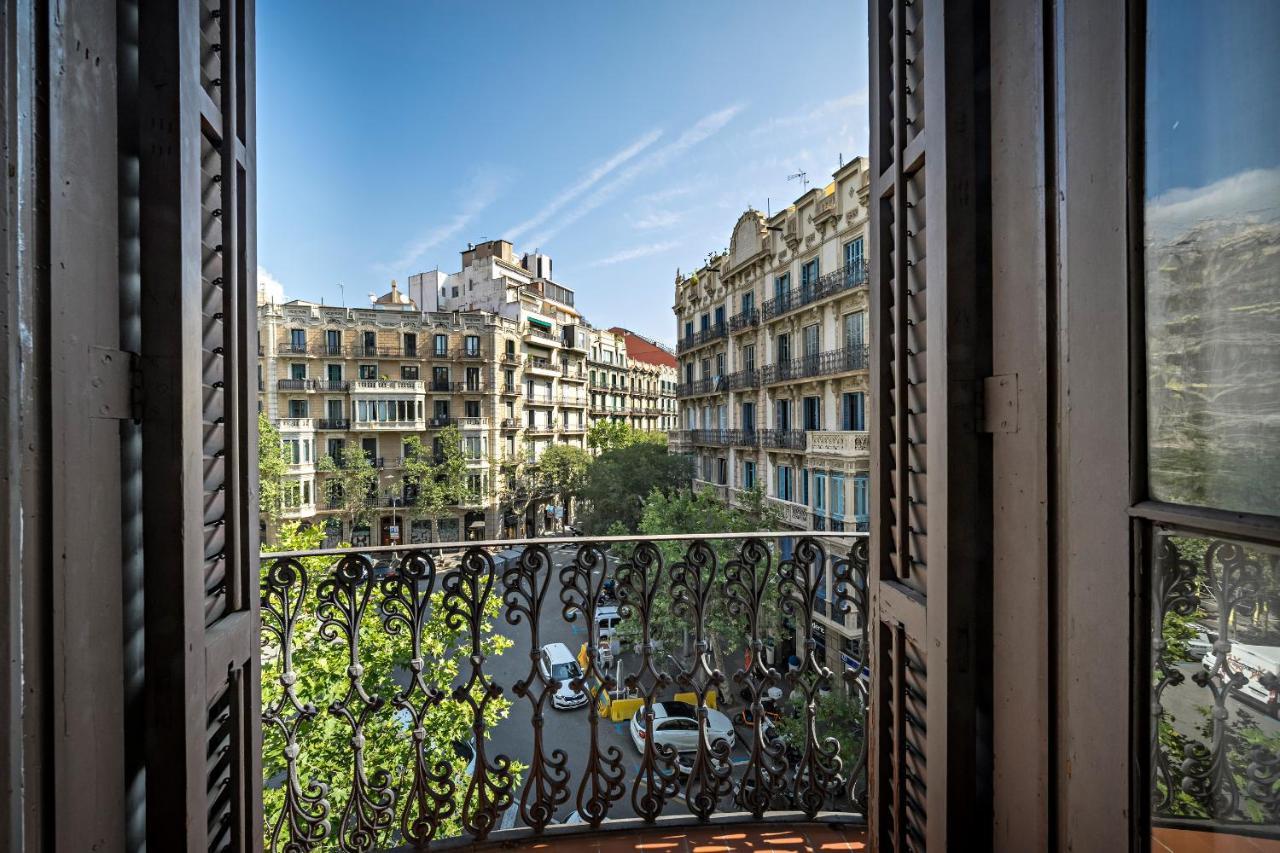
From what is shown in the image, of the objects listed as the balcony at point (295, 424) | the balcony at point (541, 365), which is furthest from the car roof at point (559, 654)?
the balcony at point (541, 365)

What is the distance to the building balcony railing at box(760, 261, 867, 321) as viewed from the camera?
10.0m

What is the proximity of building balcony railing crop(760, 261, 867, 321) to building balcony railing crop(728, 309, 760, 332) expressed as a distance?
0.31 metres

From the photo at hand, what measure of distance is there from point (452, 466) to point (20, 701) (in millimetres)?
21526

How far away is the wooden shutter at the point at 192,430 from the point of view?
0.96m

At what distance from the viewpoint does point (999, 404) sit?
1.03 meters

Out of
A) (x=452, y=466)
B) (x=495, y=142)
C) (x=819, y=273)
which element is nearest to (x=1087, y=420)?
(x=819, y=273)

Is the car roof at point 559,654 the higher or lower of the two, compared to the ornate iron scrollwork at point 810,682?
lower

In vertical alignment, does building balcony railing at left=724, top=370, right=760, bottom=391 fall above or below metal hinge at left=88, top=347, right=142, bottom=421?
above

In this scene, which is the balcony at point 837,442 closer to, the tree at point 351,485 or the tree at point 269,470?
the tree at point 269,470

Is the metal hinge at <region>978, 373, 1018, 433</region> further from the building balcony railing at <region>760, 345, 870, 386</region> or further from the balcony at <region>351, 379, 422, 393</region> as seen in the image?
the balcony at <region>351, 379, 422, 393</region>

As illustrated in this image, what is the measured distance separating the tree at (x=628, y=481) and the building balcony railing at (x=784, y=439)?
4445 millimetres

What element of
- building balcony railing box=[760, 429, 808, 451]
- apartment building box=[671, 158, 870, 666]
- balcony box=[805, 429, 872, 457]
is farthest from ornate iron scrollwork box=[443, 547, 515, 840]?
building balcony railing box=[760, 429, 808, 451]

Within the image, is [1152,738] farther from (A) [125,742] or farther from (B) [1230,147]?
(A) [125,742]

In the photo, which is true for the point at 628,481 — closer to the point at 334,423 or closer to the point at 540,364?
A: the point at 540,364
